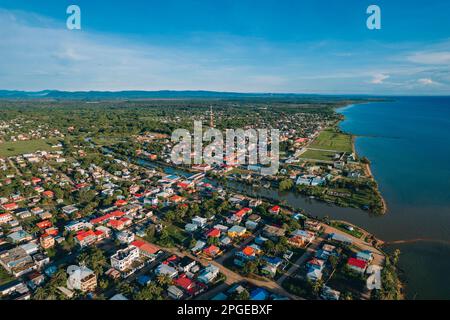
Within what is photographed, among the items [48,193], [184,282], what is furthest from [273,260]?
[48,193]

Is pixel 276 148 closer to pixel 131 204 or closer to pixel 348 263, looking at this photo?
pixel 131 204

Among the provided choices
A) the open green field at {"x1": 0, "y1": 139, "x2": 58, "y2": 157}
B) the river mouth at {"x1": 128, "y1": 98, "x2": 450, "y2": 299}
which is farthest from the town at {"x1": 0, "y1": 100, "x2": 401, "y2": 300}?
the open green field at {"x1": 0, "y1": 139, "x2": 58, "y2": 157}

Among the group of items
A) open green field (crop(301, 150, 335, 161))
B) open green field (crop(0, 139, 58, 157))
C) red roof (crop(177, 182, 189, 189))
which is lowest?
red roof (crop(177, 182, 189, 189))

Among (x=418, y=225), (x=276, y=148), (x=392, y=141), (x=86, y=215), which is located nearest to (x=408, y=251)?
(x=418, y=225)

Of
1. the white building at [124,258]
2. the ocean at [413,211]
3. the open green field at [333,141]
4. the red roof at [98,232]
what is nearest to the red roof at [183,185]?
the ocean at [413,211]

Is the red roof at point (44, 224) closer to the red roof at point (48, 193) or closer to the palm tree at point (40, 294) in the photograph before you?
the red roof at point (48, 193)

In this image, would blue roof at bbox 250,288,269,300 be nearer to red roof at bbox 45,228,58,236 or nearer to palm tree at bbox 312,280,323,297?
palm tree at bbox 312,280,323,297

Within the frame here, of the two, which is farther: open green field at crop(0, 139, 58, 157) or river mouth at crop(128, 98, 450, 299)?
open green field at crop(0, 139, 58, 157)
